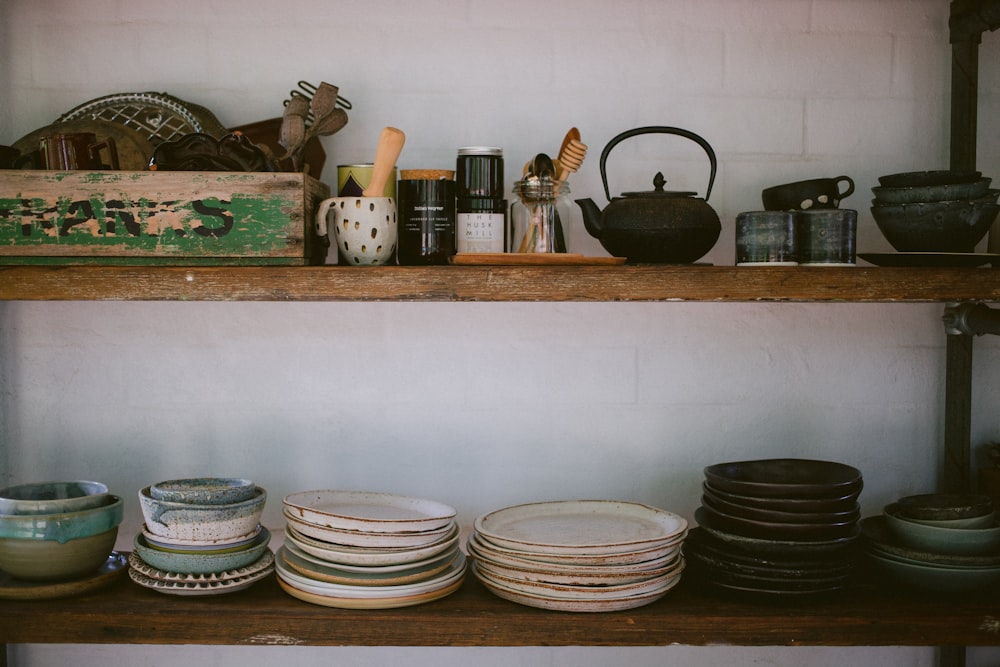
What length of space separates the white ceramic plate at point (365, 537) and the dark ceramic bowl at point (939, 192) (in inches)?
37.0

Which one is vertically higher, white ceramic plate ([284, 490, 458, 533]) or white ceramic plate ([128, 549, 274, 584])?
white ceramic plate ([284, 490, 458, 533])

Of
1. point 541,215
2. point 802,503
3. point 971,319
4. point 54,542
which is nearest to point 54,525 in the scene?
point 54,542

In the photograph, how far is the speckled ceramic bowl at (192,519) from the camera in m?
1.31

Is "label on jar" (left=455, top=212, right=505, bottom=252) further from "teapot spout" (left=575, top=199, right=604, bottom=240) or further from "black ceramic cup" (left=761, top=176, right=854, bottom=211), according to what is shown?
"black ceramic cup" (left=761, top=176, right=854, bottom=211)

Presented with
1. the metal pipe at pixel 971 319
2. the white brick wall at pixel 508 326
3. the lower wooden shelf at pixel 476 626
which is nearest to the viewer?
the lower wooden shelf at pixel 476 626

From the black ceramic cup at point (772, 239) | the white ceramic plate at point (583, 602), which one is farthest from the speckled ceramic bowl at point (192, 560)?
the black ceramic cup at point (772, 239)

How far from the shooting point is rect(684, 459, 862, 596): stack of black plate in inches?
52.1

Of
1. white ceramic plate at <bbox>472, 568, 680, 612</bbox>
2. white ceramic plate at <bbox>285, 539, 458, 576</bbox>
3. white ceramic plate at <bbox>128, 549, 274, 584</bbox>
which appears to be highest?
white ceramic plate at <bbox>285, 539, 458, 576</bbox>

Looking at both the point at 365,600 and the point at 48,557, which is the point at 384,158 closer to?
the point at 365,600

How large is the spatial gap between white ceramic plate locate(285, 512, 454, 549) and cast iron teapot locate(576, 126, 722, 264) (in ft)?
1.82

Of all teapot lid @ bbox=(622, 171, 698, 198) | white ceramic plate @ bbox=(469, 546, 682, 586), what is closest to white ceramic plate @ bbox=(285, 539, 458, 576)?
white ceramic plate @ bbox=(469, 546, 682, 586)

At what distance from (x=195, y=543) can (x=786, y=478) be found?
102 cm

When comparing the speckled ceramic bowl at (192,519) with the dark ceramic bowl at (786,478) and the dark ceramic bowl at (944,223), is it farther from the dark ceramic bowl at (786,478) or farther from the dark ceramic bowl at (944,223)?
the dark ceramic bowl at (944,223)

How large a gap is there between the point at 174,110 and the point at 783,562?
130cm
